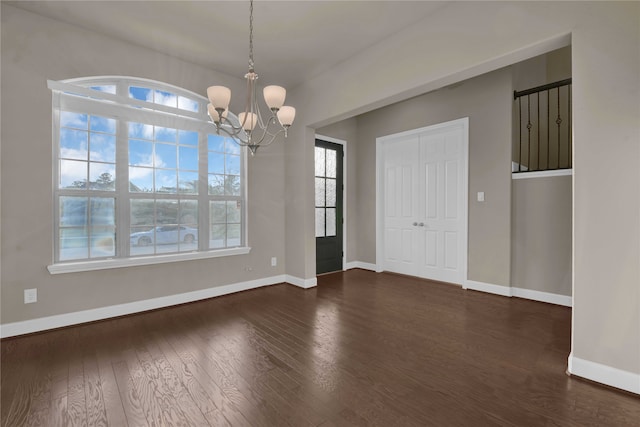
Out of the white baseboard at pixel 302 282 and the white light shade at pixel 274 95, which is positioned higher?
the white light shade at pixel 274 95

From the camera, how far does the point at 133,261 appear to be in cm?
322

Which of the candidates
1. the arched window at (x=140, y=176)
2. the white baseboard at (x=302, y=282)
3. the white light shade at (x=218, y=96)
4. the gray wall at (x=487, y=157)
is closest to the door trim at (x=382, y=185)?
the gray wall at (x=487, y=157)

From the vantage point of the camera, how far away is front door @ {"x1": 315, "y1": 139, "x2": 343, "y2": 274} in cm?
514

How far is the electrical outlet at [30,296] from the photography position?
2.68 metres

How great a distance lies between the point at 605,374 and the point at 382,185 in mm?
3889

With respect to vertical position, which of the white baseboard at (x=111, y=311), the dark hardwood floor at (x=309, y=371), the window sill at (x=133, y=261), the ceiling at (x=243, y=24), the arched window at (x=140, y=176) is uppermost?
the ceiling at (x=243, y=24)

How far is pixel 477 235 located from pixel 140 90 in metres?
4.73

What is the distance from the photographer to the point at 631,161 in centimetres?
182

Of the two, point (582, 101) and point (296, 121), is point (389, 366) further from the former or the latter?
point (296, 121)

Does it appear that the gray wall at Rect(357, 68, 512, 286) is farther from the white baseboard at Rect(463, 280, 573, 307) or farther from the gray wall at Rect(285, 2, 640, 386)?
the gray wall at Rect(285, 2, 640, 386)

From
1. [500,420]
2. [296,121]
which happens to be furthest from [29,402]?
[296,121]

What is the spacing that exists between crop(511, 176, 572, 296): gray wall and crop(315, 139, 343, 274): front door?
2.74 m

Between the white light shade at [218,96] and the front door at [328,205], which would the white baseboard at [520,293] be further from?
the white light shade at [218,96]

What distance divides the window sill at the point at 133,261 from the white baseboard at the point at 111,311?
1.43 ft
